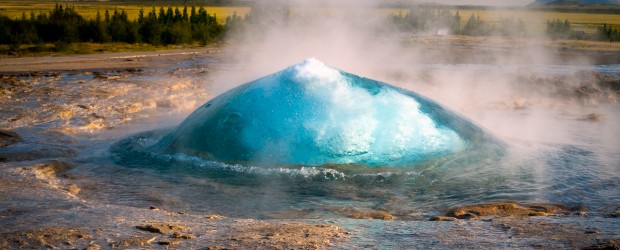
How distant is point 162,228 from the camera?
125 inches

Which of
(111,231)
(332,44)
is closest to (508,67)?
(332,44)

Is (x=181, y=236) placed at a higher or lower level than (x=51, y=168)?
higher

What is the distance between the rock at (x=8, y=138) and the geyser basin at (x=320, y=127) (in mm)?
1435

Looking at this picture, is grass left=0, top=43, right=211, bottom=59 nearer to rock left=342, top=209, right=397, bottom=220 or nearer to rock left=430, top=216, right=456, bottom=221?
rock left=342, top=209, right=397, bottom=220

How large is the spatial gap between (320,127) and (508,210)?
64.2 inches

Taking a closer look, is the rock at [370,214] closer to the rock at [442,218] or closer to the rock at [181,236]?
the rock at [442,218]

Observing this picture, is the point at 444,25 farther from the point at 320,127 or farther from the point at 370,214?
the point at 370,214

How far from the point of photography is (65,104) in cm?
827

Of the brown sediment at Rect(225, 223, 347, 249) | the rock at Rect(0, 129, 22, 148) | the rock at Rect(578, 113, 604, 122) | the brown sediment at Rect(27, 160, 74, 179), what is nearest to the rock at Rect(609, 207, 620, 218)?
the brown sediment at Rect(225, 223, 347, 249)

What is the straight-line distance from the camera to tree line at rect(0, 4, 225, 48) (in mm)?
19938

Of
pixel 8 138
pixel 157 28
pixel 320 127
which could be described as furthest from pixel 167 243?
pixel 157 28

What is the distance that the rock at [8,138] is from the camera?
5877 millimetres

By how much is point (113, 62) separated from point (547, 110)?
35.3 ft

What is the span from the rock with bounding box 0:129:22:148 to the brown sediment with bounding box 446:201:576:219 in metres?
4.11
